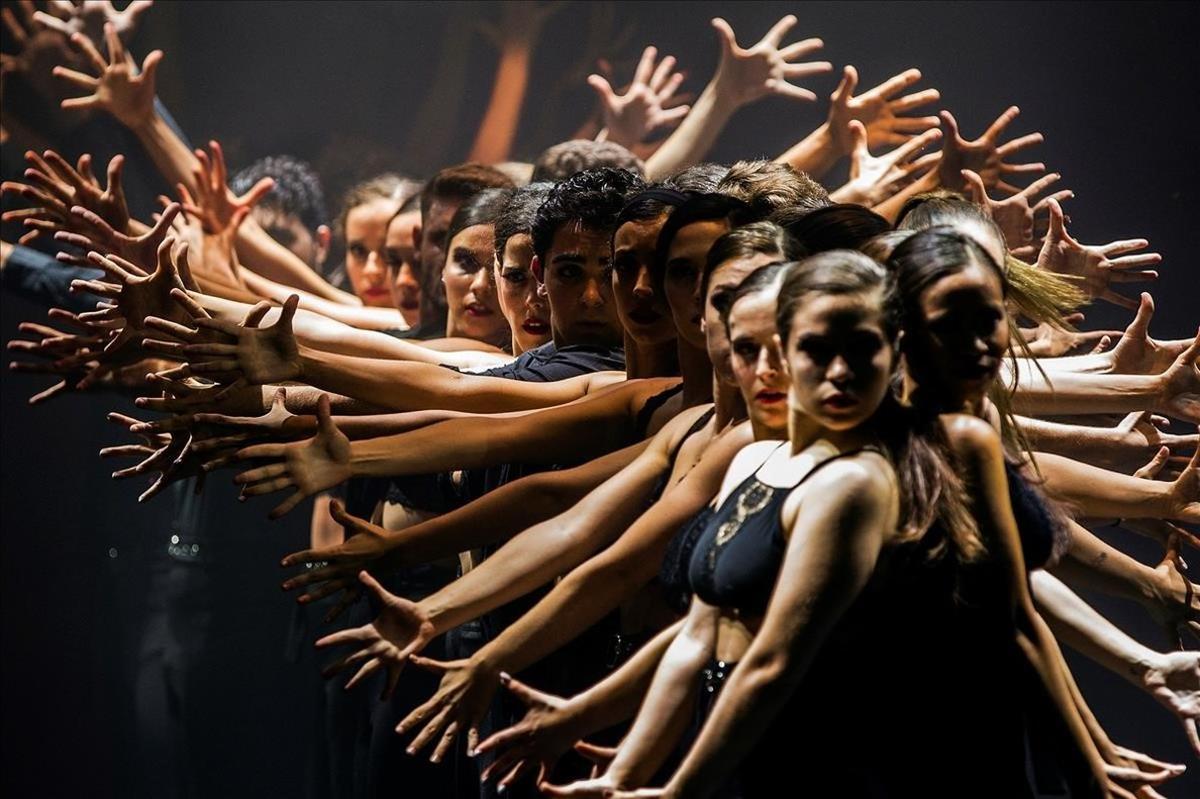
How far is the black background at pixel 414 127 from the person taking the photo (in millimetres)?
4680

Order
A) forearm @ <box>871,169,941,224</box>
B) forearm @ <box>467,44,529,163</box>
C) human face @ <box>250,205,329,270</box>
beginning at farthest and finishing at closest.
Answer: forearm @ <box>467,44,529,163</box>, human face @ <box>250,205,329,270</box>, forearm @ <box>871,169,941,224</box>

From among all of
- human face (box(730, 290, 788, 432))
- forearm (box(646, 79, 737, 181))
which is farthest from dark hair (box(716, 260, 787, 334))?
forearm (box(646, 79, 737, 181))

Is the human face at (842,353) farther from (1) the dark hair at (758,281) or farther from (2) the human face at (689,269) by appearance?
(2) the human face at (689,269)

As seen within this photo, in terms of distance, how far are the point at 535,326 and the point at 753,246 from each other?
1.31m

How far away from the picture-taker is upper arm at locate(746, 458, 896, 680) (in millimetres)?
1839

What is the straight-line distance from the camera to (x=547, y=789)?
2.07 meters

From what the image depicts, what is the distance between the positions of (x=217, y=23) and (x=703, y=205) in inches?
190

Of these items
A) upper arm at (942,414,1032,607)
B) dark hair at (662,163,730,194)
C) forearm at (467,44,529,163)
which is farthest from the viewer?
forearm at (467,44,529,163)

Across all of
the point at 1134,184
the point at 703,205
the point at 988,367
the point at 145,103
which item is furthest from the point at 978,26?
the point at 988,367

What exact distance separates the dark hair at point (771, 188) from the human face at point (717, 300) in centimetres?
31

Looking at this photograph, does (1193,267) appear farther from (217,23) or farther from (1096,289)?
(217,23)

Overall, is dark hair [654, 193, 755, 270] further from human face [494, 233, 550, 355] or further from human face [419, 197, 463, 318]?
human face [419, 197, 463, 318]

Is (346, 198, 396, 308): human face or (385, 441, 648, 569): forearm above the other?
(346, 198, 396, 308): human face

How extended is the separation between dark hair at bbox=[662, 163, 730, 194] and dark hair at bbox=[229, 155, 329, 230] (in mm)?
3735
